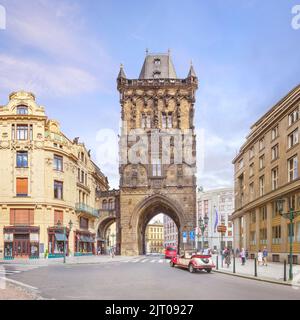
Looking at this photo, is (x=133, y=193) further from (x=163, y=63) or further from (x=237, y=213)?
(x=163, y=63)

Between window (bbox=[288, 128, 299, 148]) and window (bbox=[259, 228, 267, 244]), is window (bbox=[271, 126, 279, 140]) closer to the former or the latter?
window (bbox=[288, 128, 299, 148])

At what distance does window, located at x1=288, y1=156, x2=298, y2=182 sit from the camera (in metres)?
38.4

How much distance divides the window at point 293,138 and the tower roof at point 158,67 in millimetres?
43038

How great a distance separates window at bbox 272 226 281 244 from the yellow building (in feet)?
407

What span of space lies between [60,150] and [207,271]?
99.5 feet

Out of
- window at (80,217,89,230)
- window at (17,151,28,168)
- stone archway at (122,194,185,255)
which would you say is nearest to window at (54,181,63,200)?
window at (17,151,28,168)

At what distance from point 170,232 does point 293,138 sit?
383ft

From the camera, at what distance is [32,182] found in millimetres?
51750

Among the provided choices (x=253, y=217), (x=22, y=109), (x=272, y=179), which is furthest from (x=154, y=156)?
(x=272, y=179)

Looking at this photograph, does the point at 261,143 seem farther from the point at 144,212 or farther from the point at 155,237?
the point at 155,237

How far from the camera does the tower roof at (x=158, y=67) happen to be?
81.1m

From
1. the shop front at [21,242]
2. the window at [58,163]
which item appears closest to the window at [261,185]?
the window at [58,163]

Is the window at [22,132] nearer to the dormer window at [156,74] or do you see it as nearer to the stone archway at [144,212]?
the stone archway at [144,212]
